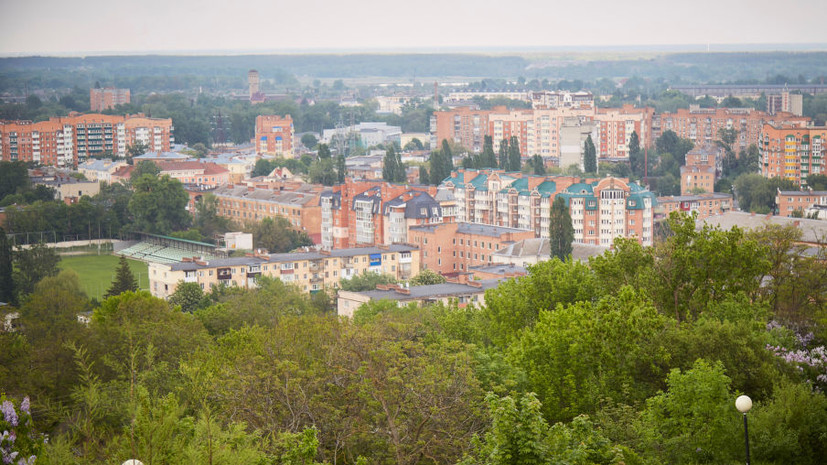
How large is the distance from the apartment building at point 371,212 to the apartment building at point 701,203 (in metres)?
7.04

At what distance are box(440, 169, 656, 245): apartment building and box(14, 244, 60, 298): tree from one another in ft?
29.7

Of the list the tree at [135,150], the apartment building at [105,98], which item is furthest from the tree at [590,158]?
the apartment building at [105,98]

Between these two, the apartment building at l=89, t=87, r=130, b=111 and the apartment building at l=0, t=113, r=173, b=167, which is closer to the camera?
the apartment building at l=0, t=113, r=173, b=167

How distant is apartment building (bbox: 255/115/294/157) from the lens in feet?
156

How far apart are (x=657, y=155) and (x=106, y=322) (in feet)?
109

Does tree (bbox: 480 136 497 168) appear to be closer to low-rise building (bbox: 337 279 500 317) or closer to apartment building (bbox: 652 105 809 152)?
low-rise building (bbox: 337 279 500 317)

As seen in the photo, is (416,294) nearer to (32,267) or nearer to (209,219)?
(32,267)

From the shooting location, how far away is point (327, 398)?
7.57m

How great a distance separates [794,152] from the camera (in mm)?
34250

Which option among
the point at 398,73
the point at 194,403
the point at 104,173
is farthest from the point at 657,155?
the point at 398,73

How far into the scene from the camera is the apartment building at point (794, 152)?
111ft

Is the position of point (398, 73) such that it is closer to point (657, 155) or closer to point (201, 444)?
point (657, 155)

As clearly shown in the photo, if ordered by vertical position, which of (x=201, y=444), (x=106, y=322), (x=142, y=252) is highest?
(x=201, y=444)

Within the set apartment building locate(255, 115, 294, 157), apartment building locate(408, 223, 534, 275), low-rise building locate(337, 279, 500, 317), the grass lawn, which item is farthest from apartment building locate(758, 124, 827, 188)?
apartment building locate(255, 115, 294, 157)
